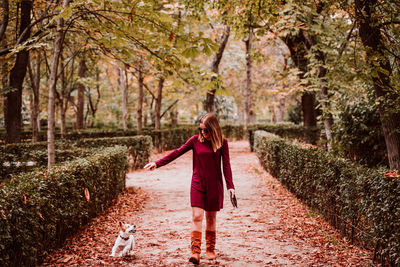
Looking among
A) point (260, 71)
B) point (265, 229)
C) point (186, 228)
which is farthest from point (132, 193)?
point (260, 71)

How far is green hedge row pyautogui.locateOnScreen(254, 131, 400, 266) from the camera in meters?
4.08

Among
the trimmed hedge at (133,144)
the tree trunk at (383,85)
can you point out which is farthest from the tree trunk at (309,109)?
the tree trunk at (383,85)

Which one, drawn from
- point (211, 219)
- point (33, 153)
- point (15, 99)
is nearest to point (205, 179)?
point (211, 219)

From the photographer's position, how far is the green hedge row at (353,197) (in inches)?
161

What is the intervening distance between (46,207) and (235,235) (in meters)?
3.24

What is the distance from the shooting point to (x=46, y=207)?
477cm

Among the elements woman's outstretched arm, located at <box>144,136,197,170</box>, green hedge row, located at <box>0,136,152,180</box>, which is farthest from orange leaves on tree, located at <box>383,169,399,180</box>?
green hedge row, located at <box>0,136,152,180</box>

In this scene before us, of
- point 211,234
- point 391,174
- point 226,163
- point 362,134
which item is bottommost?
point 211,234

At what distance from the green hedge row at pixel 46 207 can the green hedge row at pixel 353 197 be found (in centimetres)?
419

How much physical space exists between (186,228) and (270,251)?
6.98 feet

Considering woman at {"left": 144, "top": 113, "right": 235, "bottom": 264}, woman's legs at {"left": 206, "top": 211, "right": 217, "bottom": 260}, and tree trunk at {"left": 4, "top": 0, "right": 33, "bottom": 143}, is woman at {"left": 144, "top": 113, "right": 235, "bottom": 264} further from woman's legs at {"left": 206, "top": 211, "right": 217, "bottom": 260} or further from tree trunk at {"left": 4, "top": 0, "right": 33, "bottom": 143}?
tree trunk at {"left": 4, "top": 0, "right": 33, "bottom": 143}

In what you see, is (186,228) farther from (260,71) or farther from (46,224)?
(260,71)

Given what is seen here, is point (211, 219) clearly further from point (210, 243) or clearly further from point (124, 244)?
point (124, 244)

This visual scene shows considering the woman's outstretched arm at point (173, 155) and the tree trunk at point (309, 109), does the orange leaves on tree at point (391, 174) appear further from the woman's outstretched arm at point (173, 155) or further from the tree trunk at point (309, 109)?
the tree trunk at point (309, 109)
